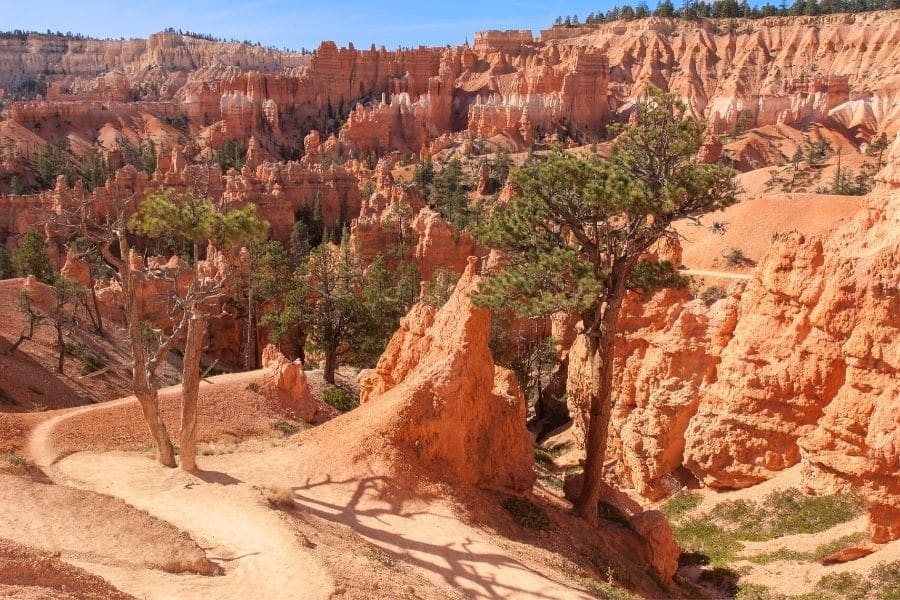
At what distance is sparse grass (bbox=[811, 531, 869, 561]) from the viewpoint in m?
13.9

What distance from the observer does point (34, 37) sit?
7500 inches

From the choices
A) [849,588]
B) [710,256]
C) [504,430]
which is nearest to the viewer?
[849,588]

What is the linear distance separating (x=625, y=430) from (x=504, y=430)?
271 inches


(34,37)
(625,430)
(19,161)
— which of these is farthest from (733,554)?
(34,37)

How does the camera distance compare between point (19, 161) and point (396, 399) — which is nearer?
point (396, 399)

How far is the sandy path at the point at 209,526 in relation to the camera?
8250mm

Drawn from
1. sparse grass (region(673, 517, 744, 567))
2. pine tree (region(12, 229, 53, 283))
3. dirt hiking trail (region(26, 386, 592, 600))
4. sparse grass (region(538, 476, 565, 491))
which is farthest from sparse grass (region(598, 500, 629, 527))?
pine tree (region(12, 229, 53, 283))

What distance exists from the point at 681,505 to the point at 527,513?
7.08m

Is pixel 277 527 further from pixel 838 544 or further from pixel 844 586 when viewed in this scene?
pixel 838 544

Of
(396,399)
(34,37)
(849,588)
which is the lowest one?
(849,588)

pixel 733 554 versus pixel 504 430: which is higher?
pixel 504 430

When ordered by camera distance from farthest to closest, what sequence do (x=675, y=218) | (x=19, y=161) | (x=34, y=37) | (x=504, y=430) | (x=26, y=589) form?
(x=34, y=37) → (x=19, y=161) → (x=504, y=430) → (x=675, y=218) → (x=26, y=589)

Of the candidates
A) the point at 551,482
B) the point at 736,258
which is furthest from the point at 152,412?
the point at 736,258

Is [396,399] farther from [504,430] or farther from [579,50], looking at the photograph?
[579,50]
